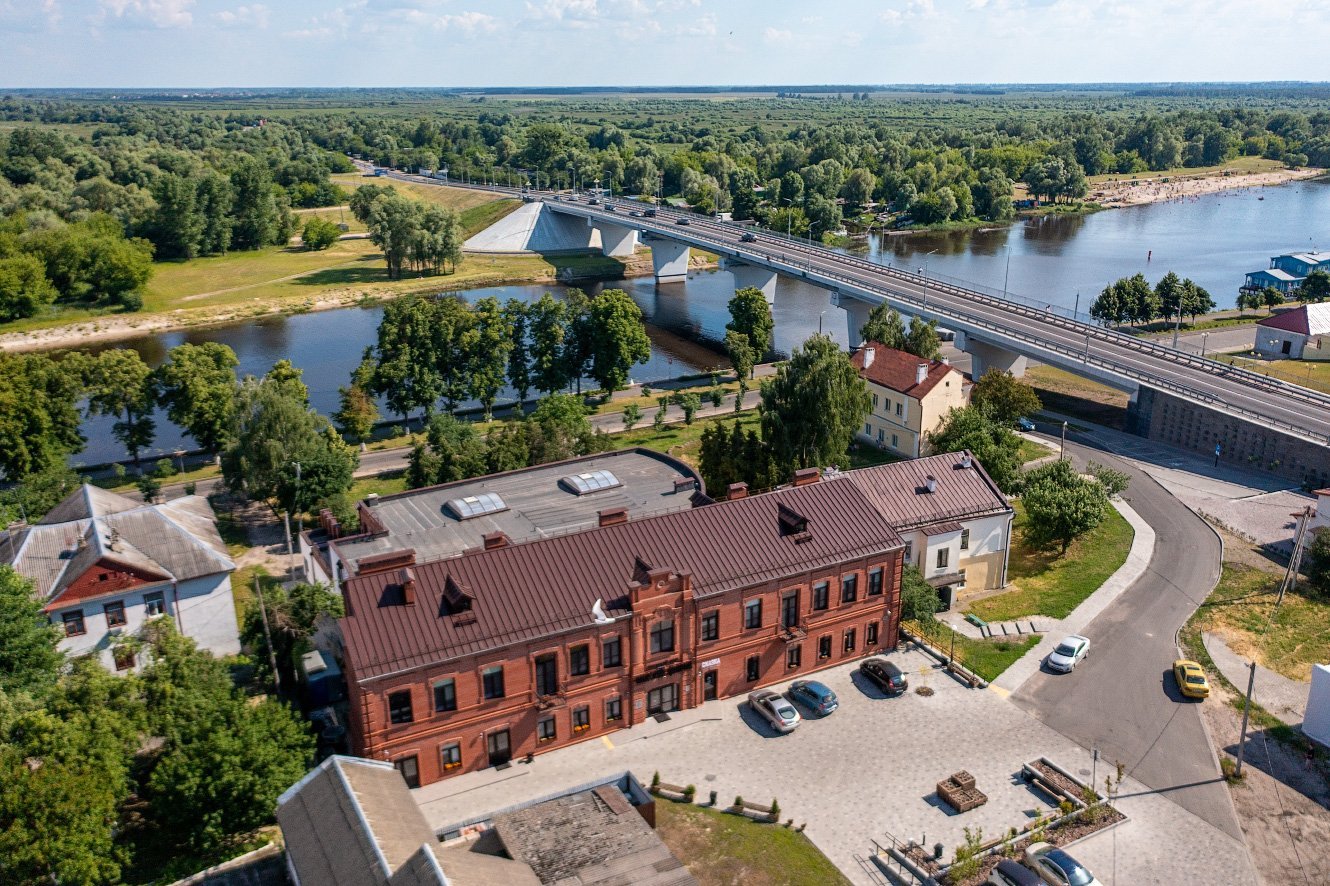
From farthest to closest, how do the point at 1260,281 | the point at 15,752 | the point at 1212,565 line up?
the point at 1260,281, the point at 1212,565, the point at 15,752

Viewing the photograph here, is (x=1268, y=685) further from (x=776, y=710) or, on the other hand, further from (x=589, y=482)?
(x=589, y=482)

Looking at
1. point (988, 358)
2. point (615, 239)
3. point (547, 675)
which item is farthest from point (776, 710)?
point (615, 239)

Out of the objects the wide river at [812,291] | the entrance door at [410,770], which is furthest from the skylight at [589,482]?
the wide river at [812,291]

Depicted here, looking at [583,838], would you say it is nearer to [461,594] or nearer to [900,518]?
[461,594]

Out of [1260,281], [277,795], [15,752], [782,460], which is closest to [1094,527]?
[782,460]

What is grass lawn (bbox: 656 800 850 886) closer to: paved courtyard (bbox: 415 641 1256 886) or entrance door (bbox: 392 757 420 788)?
paved courtyard (bbox: 415 641 1256 886)

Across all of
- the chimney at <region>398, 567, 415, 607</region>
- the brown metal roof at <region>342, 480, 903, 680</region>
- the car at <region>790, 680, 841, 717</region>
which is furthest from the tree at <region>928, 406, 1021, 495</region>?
the chimney at <region>398, 567, 415, 607</region>
